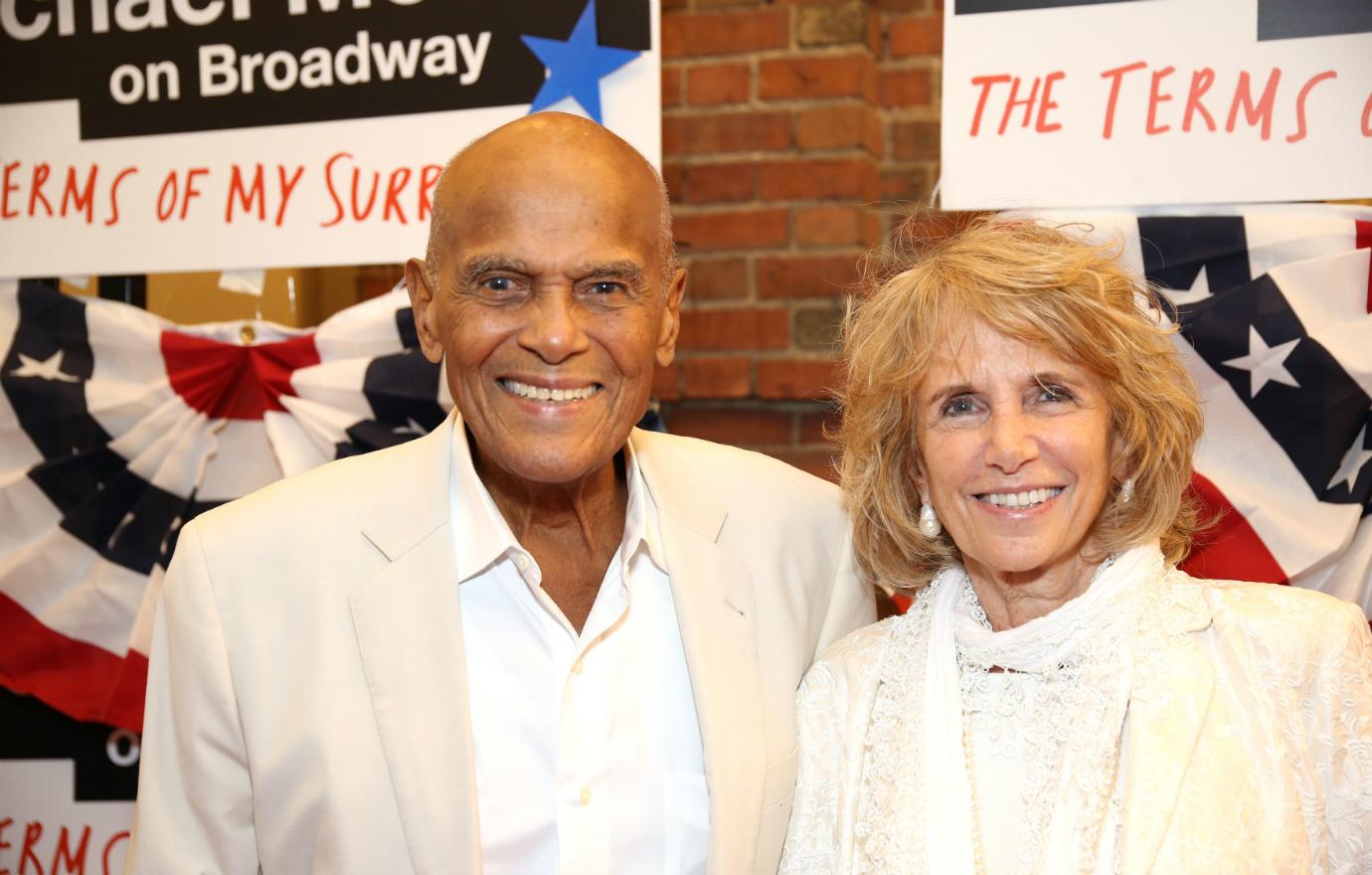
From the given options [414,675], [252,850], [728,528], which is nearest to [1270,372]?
[728,528]

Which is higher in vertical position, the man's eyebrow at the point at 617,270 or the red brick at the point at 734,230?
the red brick at the point at 734,230

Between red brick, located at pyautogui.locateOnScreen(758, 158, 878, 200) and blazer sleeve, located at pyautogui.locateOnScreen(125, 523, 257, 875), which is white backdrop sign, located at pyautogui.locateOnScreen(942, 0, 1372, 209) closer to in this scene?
red brick, located at pyautogui.locateOnScreen(758, 158, 878, 200)

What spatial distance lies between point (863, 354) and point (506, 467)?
1.71ft

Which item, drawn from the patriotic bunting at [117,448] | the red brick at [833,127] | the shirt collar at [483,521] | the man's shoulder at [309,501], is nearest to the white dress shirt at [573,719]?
the shirt collar at [483,521]

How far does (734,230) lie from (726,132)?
22 cm

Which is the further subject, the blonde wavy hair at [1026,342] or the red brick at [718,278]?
the red brick at [718,278]

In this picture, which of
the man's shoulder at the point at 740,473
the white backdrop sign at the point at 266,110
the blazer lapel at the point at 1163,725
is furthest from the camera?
the white backdrop sign at the point at 266,110

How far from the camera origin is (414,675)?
1597mm

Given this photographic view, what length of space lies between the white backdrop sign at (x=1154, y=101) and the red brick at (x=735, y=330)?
0.79m

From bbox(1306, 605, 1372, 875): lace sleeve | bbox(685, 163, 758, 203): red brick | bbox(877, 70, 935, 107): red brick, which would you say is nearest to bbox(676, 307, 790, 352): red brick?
bbox(685, 163, 758, 203): red brick

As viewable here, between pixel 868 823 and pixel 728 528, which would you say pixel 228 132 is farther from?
pixel 868 823

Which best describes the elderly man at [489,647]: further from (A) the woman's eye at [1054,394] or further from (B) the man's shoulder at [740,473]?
(A) the woman's eye at [1054,394]

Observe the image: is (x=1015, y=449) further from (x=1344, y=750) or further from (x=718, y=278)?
(x=718, y=278)

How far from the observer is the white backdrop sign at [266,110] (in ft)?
7.34
